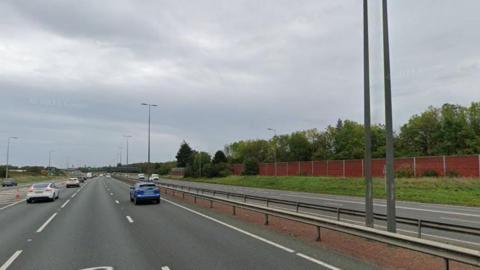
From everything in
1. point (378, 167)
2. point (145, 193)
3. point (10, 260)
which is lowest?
point (10, 260)

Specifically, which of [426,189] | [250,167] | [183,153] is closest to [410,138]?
[250,167]

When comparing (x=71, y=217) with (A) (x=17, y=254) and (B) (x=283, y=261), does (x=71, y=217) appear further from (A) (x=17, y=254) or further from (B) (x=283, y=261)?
(B) (x=283, y=261)

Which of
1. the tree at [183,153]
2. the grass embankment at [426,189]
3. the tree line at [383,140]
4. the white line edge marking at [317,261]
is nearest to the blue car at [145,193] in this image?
the grass embankment at [426,189]

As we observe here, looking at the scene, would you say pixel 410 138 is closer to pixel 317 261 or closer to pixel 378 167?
pixel 378 167

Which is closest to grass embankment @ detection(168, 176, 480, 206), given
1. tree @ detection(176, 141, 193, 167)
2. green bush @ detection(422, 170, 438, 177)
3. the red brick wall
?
the red brick wall

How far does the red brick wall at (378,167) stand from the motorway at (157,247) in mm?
39282

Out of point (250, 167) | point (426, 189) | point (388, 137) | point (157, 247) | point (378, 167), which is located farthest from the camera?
point (250, 167)

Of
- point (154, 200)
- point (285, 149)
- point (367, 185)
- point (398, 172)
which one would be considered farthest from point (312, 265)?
point (285, 149)

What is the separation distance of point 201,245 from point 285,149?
448ft

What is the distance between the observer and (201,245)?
12703mm

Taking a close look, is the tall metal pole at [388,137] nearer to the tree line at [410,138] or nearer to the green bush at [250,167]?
the tree line at [410,138]

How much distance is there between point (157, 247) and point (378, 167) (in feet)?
181

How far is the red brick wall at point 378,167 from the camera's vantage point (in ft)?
167

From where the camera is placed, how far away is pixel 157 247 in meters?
12.5
